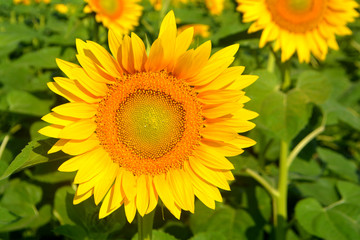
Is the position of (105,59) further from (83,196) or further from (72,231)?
(72,231)

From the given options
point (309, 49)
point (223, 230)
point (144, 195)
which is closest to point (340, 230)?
point (223, 230)

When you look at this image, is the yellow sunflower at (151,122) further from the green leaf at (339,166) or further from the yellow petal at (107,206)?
the green leaf at (339,166)

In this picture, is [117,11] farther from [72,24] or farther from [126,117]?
[126,117]

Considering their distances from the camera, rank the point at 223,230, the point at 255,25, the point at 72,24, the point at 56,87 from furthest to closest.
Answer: the point at 72,24
the point at 223,230
the point at 255,25
the point at 56,87

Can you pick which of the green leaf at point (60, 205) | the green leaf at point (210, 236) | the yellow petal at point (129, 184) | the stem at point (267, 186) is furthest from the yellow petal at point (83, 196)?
the stem at point (267, 186)

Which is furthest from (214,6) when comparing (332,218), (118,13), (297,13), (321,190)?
(332,218)

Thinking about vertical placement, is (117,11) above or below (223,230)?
above

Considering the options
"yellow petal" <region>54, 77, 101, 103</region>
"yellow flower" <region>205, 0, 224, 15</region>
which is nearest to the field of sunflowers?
"yellow petal" <region>54, 77, 101, 103</region>
